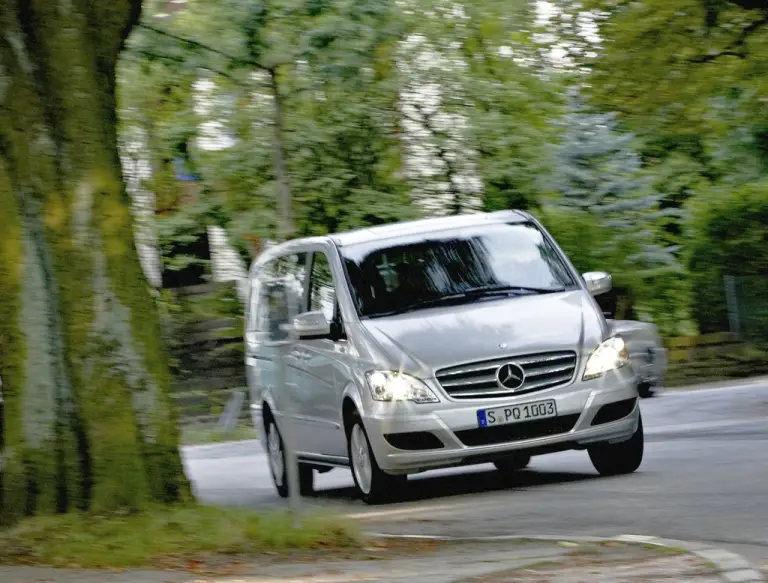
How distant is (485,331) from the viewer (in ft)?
41.8

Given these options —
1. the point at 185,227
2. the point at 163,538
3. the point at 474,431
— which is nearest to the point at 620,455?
the point at 474,431

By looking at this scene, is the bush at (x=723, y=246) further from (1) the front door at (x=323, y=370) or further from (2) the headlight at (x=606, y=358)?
(2) the headlight at (x=606, y=358)

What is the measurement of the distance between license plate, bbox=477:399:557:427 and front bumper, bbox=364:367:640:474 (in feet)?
0.11

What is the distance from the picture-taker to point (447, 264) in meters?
13.7

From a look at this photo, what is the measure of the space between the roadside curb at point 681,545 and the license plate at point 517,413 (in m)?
2.32

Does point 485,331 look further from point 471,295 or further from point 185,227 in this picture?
point 185,227

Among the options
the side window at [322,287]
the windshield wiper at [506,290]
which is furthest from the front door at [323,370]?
the windshield wiper at [506,290]

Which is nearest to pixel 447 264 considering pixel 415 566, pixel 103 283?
pixel 103 283

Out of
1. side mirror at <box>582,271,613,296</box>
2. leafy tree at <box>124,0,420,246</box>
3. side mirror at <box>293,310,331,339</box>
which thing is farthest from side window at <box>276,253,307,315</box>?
leafy tree at <box>124,0,420,246</box>

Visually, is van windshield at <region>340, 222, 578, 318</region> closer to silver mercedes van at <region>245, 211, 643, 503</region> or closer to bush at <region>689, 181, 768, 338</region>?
silver mercedes van at <region>245, 211, 643, 503</region>

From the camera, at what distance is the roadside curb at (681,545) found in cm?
768

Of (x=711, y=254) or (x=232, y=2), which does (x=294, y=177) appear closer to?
(x=232, y=2)

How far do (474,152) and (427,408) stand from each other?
16.1 meters

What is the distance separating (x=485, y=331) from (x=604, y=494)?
1.50 metres
